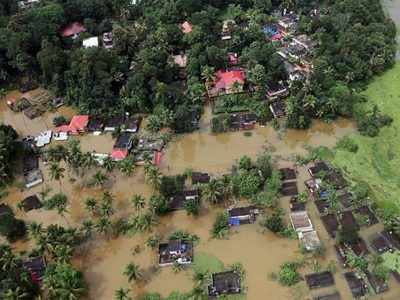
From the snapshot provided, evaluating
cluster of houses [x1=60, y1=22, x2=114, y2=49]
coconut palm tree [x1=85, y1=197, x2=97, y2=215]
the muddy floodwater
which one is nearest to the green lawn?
the muddy floodwater

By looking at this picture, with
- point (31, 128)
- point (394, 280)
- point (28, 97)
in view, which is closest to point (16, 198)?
point (31, 128)

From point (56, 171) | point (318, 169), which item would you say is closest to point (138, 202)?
point (56, 171)

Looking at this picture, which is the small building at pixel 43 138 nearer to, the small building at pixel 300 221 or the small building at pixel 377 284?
the small building at pixel 300 221

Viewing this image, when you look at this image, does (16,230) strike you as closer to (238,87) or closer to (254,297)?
(254,297)

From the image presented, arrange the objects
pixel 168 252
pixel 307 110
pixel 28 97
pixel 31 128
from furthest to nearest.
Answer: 1. pixel 28 97
2. pixel 31 128
3. pixel 307 110
4. pixel 168 252

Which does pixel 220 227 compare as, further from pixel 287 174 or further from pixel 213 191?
pixel 287 174

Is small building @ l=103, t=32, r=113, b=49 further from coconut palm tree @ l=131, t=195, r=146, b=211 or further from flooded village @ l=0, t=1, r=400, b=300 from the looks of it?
coconut palm tree @ l=131, t=195, r=146, b=211
